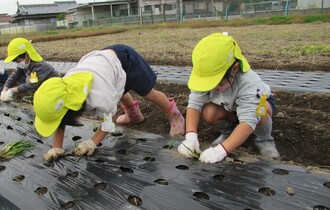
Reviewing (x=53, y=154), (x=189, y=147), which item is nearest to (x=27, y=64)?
(x=53, y=154)

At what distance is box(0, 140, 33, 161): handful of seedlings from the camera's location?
2083 mm

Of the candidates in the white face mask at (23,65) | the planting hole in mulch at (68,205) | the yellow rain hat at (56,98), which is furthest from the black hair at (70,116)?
the white face mask at (23,65)

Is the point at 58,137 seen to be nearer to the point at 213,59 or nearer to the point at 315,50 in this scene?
the point at 213,59

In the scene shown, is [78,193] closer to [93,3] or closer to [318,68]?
[318,68]

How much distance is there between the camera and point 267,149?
7.06 ft

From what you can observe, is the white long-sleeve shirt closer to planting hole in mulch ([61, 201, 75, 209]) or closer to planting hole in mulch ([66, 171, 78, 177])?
planting hole in mulch ([66, 171, 78, 177])

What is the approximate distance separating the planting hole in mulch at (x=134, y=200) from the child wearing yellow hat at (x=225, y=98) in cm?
46

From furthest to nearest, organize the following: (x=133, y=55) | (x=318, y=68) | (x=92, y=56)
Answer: (x=318, y=68)
(x=133, y=55)
(x=92, y=56)

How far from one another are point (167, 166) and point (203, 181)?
0.27m

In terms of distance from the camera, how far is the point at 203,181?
1589 millimetres

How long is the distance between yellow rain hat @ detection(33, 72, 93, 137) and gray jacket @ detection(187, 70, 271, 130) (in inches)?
30.3

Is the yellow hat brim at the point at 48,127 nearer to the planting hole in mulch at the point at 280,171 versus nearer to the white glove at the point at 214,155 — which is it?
the white glove at the point at 214,155

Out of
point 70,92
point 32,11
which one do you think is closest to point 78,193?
point 70,92

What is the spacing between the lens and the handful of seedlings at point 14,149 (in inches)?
82.0
